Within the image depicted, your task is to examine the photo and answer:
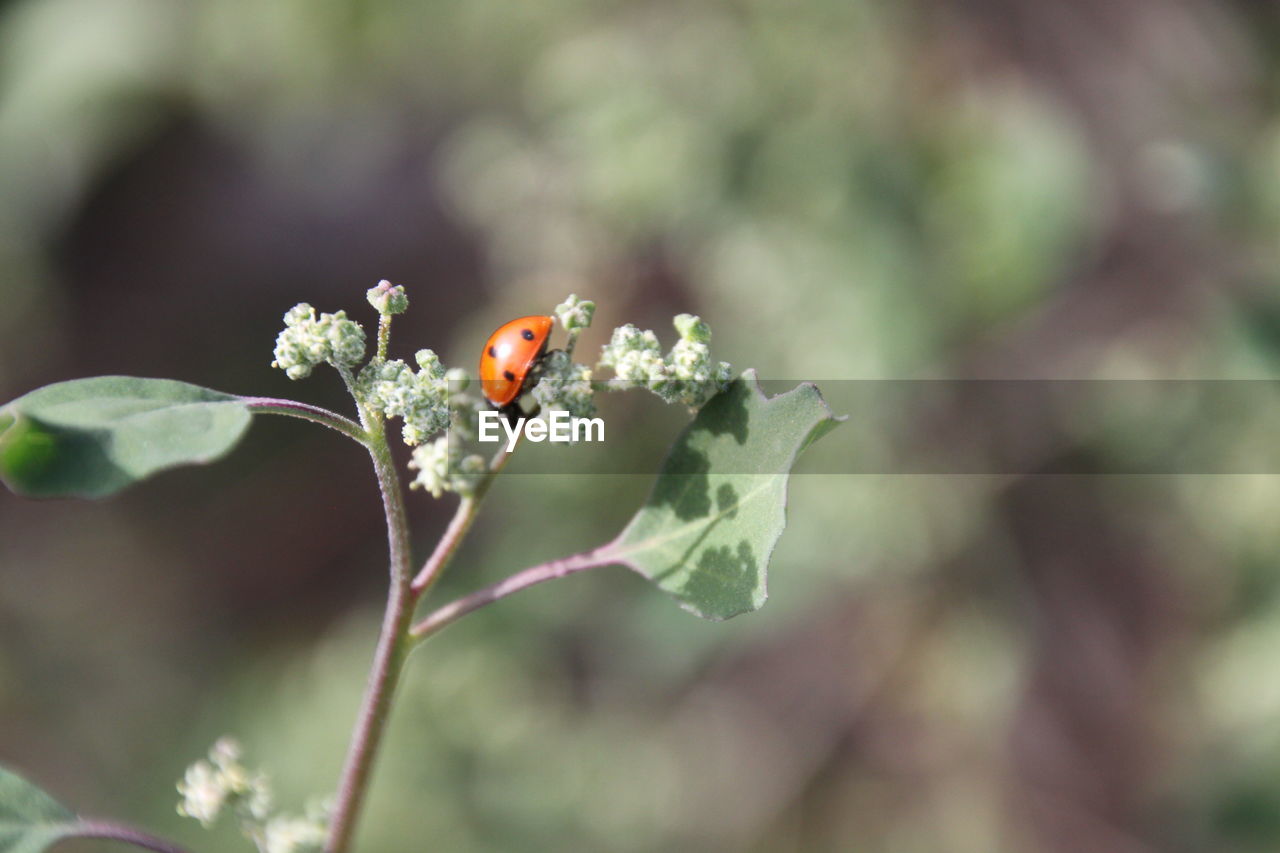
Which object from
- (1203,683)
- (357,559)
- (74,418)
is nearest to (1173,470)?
(1203,683)

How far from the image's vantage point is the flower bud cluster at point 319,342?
968 millimetres

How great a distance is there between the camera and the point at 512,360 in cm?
119

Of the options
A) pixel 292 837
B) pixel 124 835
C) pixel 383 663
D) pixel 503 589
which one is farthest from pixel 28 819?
pixel 503 589

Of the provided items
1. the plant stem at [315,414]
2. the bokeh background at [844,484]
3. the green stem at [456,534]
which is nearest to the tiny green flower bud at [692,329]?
the green stem at [456,534]

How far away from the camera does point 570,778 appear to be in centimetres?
302

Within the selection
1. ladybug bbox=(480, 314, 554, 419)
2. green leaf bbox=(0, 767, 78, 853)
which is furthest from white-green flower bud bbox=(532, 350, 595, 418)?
green leaf bbox=(0, 767, 78, 853)

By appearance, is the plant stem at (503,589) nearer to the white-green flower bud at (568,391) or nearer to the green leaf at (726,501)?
the green leaf at (726,501)

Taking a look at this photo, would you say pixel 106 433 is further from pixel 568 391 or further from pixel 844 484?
pixel 844 484

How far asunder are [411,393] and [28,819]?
2.02ft

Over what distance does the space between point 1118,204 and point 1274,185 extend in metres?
0.70

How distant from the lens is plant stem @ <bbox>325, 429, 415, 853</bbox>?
3.07 ft

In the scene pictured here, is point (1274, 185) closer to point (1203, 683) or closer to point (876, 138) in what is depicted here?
point (876, 138)

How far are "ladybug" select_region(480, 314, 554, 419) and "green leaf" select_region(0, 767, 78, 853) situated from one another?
2.02 feet

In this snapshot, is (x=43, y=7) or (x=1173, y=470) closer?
(x=1173, y=470)
